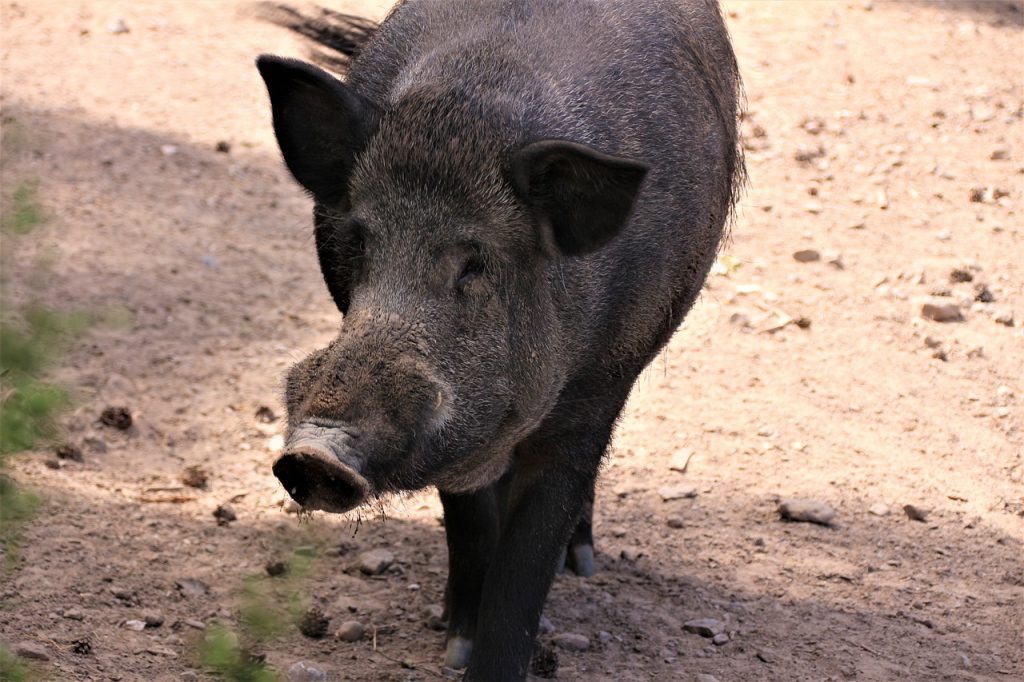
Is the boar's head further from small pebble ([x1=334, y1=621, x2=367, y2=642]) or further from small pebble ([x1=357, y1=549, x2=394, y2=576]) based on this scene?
small pebble ([x1=357, y1=549, x2=394, y2=576])

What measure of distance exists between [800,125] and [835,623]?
5250 mm

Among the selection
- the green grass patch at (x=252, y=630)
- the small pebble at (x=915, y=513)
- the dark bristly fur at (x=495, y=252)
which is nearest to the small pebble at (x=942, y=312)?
the small pebble at (x=915, y=513)

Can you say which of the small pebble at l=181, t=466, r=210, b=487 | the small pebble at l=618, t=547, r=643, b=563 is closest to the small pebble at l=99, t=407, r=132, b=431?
the small pebble at l=181, t=466, r=210, b=487

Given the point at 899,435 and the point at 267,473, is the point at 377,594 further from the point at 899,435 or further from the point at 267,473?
the point at 899,435

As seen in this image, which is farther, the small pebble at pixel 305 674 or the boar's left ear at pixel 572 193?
the small pebble at pixel 305 674

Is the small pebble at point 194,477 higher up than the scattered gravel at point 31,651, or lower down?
lower down

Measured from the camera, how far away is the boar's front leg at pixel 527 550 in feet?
12.7

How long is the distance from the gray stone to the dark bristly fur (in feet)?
2.47

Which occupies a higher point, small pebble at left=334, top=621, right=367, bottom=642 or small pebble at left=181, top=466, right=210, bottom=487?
small pebble at left=334, top=621, right=367, bottom=642

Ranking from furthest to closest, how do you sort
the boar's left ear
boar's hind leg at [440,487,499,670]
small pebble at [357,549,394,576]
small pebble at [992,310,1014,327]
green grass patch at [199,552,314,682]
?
1. small pebble at [992,310,1014,327]
2. small pebble at [357,549,394,576]
3. boar's hind leg at [440,487,499,670]
4. the boar's left ear
5. green grass patch at [199,552,314,682]

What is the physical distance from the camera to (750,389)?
6086 mm

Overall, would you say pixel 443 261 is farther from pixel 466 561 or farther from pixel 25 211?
pixel 25 211

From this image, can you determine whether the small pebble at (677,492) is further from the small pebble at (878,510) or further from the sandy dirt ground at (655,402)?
the small pebble at (878,510)

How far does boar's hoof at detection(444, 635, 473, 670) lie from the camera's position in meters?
4.25
